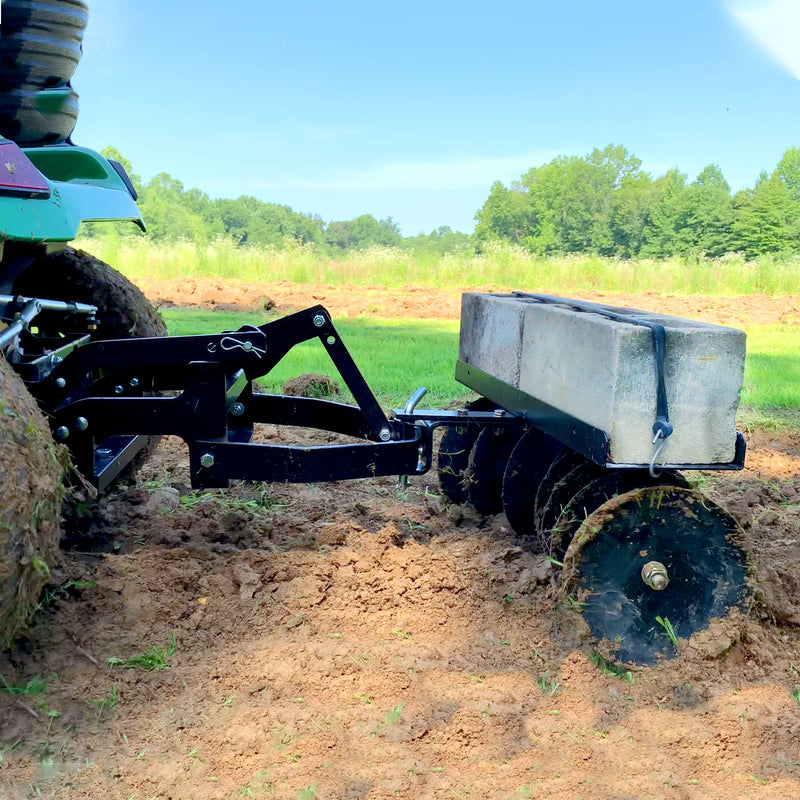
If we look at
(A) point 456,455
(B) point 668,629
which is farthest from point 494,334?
(B) point 668,629

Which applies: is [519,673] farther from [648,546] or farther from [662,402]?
[662,402]

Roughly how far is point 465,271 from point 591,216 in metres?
19.2

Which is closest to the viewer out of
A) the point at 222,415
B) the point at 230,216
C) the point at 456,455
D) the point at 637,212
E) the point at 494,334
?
the point at 222,415

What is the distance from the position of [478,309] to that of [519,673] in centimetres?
169

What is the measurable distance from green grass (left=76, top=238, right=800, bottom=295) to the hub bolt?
51.7 feet

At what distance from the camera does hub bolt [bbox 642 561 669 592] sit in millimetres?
3018

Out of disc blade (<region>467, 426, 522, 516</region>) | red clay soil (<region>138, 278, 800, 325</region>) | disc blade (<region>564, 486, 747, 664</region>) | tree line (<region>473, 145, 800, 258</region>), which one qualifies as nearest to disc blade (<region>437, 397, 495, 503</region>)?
disc blade (<region>467, 426, 522, 516</region>)

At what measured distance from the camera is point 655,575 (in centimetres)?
303

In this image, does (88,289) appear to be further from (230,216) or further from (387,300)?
(230,216)

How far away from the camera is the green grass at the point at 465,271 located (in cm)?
1941

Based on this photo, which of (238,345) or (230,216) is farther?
(230,216)

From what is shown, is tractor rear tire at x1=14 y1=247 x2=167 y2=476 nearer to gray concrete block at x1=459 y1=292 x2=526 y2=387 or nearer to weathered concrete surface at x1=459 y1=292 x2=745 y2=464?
gray concrete block at x1=459 y1=292 x2=526 y2=387

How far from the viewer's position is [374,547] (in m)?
3.71

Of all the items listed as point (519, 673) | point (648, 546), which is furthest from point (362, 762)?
point (648, 546)
